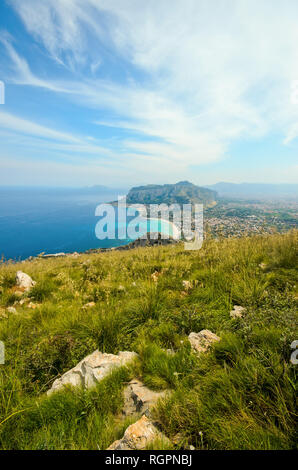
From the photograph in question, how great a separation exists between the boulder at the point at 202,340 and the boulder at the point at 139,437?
1116mm

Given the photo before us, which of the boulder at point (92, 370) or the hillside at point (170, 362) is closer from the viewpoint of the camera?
the hillside at point (170, 362)

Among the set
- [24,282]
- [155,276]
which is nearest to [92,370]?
[155,276]

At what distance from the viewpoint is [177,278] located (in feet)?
17.5

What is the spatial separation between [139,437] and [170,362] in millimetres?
962

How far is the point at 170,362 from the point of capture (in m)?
2.58

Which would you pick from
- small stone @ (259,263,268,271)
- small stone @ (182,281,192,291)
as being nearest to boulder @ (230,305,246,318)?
small stone @ (182,281,192,291)

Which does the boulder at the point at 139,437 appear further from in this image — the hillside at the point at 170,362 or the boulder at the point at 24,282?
the boulder at the point at 24,282

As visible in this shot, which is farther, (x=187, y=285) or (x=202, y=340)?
(x=187, y=285)

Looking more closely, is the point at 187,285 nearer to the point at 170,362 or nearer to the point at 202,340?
the point at 202,340

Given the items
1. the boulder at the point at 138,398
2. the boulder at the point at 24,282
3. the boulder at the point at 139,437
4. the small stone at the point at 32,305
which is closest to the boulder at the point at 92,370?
the boulder at the point at 138,398

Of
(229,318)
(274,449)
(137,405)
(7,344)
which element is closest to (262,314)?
(229,318)

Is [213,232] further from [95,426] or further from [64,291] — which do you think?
[95,426]

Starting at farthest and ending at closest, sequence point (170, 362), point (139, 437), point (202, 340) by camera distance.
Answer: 1. point (202, 340)
2. point (170, 362)
3. point (139, 437)

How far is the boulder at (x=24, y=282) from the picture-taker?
608 centimetres
